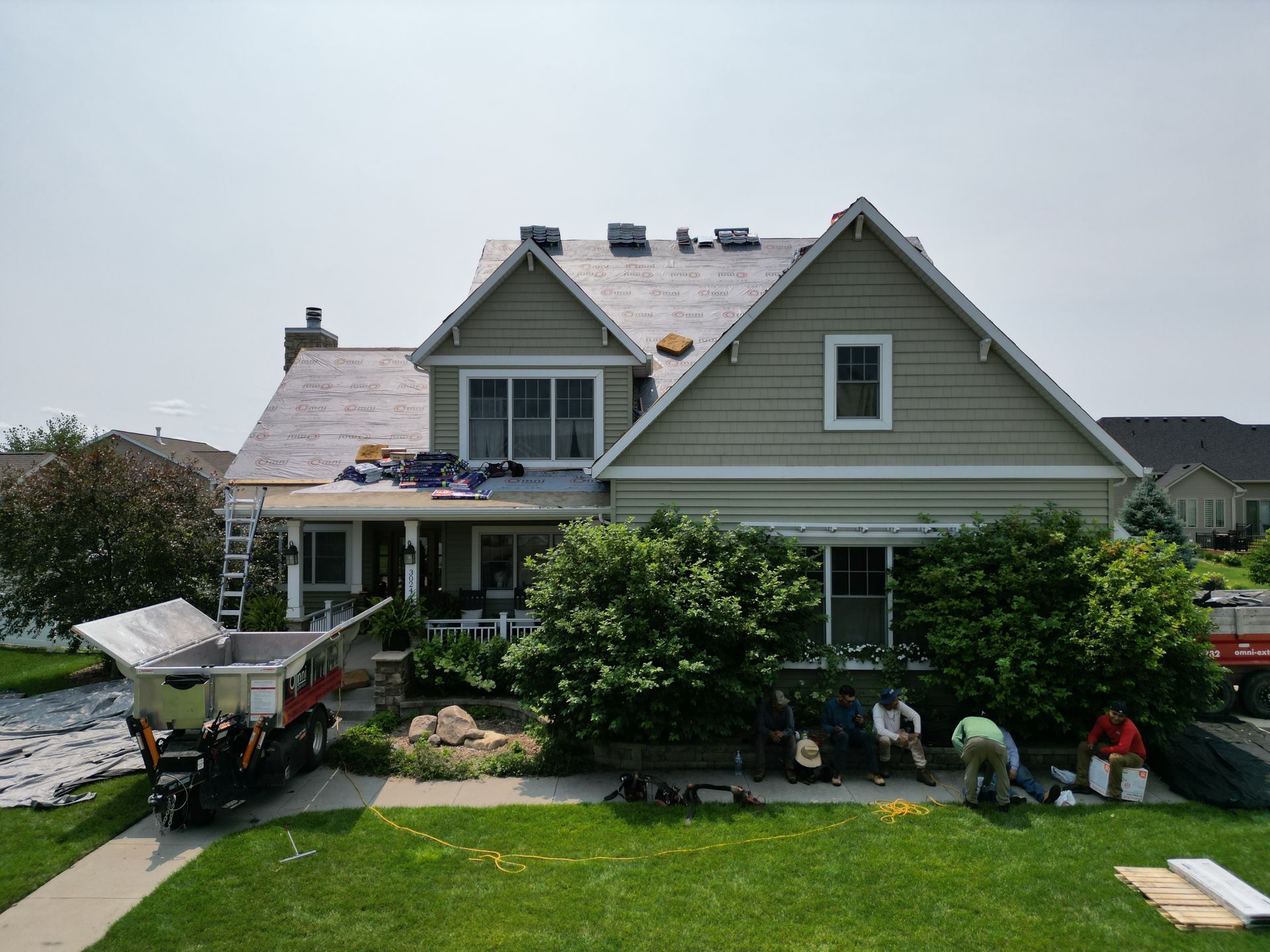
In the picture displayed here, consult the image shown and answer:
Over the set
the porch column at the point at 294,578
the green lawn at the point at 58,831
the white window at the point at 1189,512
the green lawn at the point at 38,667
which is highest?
the white window at the point at 1189,512

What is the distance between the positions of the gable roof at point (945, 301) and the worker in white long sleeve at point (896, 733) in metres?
5.23

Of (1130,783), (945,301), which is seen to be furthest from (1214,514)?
(1130,783)

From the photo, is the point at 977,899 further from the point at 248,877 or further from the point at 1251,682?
the point at 1251,682

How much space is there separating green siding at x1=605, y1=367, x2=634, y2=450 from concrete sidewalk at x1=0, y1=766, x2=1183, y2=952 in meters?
6.67

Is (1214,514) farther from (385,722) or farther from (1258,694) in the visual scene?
(385,722)

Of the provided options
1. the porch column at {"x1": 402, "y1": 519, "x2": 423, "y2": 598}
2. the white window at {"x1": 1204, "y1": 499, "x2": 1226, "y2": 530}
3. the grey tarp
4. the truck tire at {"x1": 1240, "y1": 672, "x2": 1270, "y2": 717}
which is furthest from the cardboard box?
the white window at {"x1": 1204, "y1": 499, "x2": 1226, "y2": 530}

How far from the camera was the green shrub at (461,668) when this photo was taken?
11.3 m

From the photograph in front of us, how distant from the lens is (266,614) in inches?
509

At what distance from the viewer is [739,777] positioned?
30.5ft

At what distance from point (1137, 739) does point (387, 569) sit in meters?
13.5

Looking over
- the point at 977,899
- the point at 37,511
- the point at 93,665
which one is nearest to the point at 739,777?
the point at 977,899

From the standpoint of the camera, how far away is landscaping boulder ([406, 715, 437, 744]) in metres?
10.2

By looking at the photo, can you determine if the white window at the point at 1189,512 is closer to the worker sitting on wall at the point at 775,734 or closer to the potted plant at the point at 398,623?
the worker sitting on wall at the point at 775,734

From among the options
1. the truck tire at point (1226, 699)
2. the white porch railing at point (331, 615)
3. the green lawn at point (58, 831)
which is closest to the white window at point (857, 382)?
the truck tire at point (1226, 699)
